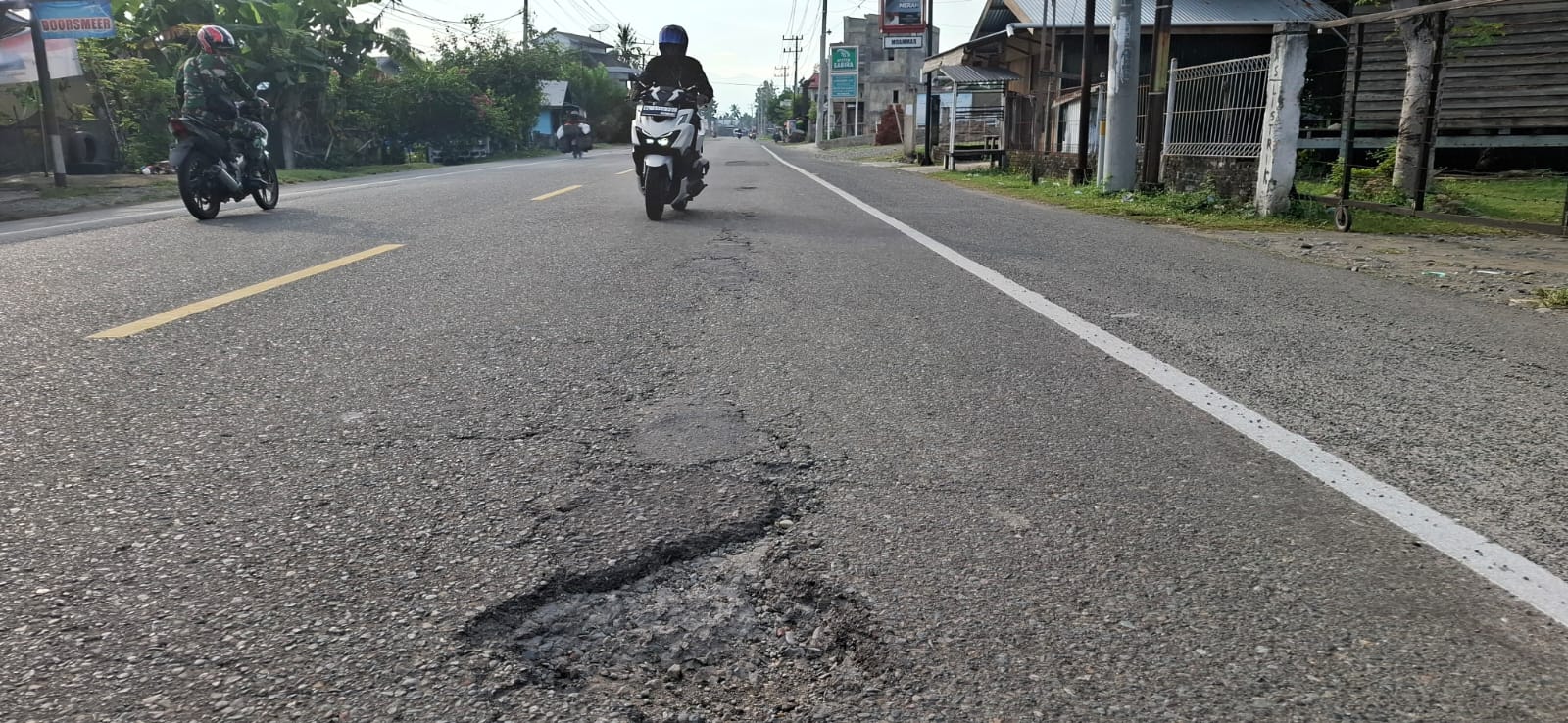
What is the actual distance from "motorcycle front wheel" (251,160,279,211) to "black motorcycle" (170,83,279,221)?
16 cm

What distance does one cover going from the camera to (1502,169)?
721 inches

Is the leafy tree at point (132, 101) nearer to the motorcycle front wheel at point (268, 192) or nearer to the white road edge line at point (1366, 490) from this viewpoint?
the motorcycle front wheel at point (268, 192)

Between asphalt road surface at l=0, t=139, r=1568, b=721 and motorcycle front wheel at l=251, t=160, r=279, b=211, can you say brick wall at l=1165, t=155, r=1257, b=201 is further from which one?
motorcycle front wheel at l=251, t=160, r=279, b=211

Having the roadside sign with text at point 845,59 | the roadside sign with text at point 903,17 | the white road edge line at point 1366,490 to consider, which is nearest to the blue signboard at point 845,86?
the roadside sign with text at point 845,59

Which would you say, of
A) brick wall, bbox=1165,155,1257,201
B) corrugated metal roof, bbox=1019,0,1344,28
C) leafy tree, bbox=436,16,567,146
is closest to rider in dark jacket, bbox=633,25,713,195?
brick wall, bbox=1165,155,1257,201

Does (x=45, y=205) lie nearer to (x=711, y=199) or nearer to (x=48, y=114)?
(x=48, y=114)

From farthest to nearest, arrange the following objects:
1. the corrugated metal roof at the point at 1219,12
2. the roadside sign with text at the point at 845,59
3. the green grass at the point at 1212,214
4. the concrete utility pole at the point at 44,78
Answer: the roadside sign with text at the point at 845,59
the corrugated metal roof at the point at 1219,12
the concrete utility pole at the point at 44,78
the green grass at the point at 1212,214

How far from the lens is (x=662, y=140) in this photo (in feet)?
31.0

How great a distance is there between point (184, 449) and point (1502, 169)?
841 inches

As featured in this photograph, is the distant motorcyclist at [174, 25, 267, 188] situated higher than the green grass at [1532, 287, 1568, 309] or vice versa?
the distant motorcyclist at [174, 25, 267, 188]

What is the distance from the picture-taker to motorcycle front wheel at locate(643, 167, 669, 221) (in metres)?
9.52

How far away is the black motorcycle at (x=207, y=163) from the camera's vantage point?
896 cm

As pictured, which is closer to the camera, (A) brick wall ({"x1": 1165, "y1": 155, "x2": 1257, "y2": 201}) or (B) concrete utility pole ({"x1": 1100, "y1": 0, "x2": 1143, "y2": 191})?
(A) brick wall ({"x1": 1165, "y1": 155, "x2": 1257, "y2": 201})

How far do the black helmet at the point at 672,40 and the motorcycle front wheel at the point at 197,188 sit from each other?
13.7 feet
